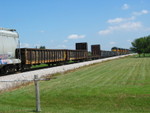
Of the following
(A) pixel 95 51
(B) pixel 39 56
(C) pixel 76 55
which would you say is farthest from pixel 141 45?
(B) pixel 39 56

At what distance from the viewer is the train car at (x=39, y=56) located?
29.0 m

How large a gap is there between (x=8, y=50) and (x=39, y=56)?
10.3 meters

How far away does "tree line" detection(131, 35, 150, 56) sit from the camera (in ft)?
320

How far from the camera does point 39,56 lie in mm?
34812

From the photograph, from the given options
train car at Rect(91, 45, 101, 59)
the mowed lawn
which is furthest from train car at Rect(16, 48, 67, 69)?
train car at Rect(91, 45, 101, 59)

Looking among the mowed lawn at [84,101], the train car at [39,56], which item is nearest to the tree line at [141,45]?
the train car at [39,56]

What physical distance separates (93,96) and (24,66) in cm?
1978

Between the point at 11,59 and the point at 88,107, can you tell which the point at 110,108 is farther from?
the point at 11,59

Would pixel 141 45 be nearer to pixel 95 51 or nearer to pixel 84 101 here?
pixel 95 51

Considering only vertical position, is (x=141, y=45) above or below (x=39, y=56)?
above

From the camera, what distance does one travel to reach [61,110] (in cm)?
897

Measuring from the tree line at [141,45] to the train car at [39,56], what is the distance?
188 ft

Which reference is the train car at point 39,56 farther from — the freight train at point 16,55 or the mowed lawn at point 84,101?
the mowed lawn at point 84,101

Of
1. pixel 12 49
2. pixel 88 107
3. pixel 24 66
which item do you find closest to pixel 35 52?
pixel 24 66
